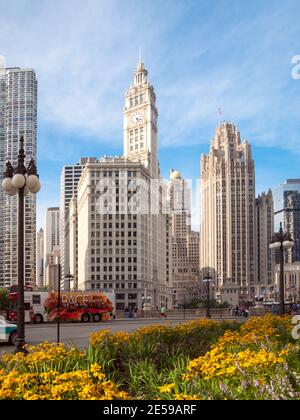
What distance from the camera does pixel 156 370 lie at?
9.51m

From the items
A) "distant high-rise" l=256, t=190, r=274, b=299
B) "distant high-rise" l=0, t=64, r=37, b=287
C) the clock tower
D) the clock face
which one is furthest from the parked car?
the clock face

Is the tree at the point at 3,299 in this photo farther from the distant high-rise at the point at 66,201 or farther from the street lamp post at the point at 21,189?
the street lamp post at the point at 21,189

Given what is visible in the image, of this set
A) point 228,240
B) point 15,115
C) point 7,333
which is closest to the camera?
point 15,115

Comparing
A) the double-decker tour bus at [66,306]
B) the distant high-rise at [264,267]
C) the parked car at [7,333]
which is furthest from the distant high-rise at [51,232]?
the parked car at [7,333]

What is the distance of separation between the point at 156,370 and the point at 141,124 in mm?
130869

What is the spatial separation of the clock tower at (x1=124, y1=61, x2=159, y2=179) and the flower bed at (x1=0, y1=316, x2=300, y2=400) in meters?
121

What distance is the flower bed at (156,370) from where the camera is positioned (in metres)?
6.44

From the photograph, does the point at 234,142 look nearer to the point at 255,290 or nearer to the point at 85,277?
the point at 85,277

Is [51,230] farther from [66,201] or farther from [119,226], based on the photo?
[119,226]

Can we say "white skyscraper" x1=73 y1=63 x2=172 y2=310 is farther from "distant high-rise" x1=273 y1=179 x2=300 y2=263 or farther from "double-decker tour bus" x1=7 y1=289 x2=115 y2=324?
"distant high-rise" x1=273 y1=179 x2=300 y2=263

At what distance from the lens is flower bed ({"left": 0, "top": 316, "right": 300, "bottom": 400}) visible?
21.1 ft

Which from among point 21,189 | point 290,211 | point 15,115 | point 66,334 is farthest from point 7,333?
point 290,211

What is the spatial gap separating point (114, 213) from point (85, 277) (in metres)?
14.5
